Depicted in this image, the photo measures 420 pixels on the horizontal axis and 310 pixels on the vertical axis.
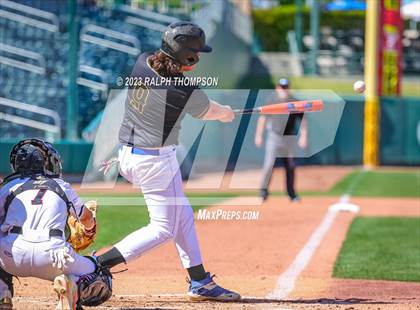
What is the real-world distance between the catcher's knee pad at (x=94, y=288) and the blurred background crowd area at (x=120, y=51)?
8.37m

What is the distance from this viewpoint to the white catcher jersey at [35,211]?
231 inches

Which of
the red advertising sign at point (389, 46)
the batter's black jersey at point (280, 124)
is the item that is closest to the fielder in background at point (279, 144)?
the batter's black jersey at point (280, 124)

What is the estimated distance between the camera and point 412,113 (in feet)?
88.7

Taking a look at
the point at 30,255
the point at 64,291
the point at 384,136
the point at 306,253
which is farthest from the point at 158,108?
the point at 384,136

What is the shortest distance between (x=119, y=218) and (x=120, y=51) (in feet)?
42.5

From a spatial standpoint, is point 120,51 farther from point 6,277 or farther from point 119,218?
point 6,277

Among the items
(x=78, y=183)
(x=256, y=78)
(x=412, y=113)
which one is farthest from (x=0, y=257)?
(x=256, y=78)

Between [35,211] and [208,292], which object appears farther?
[208,292]

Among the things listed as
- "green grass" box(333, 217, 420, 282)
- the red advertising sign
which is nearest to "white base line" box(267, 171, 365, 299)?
"green grass" box(333, 217, 420, 282)

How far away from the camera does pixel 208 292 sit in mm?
7277

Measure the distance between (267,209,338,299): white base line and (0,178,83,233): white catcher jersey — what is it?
2.36 m

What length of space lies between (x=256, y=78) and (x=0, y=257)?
28034 millimetres

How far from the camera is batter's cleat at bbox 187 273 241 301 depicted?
7.25 m

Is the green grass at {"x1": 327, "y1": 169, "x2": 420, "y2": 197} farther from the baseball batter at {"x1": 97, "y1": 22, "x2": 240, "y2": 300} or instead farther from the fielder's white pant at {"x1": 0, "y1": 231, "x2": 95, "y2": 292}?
the fielder's white pant at {"x1": 0, "y1": 231, "x2": 95, "y2": 292}
